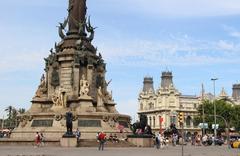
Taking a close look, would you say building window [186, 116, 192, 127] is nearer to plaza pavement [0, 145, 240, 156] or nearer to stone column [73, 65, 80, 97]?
stone column [73, 65, 80, 97]

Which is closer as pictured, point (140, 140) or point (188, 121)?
point (140, 140)

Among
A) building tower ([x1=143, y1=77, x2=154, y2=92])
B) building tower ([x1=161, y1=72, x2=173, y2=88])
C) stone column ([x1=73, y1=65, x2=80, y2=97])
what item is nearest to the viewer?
stone column ([x1=73, y1=65, x2=80, y2=97])

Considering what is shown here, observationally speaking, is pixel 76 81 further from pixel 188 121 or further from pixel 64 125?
pixel 188 121

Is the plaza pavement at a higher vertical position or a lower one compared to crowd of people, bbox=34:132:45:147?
lower

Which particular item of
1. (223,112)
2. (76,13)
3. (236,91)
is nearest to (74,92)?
(76,13)

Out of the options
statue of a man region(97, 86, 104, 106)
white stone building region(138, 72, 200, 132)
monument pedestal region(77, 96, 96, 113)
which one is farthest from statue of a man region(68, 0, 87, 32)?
white stone building region(138, 72, 200, 132)

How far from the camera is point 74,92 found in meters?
49.0

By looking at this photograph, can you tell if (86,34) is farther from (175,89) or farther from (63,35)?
(175,89)

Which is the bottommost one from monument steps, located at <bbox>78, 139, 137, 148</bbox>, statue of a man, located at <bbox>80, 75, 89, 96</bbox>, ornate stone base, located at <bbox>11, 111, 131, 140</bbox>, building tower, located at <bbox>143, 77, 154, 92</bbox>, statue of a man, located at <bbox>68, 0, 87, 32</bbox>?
monument steps, located at <bbox>78, 139, 137, 148</bbox>

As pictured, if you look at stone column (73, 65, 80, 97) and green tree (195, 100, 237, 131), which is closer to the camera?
stone column (73, 65, 80, 97)

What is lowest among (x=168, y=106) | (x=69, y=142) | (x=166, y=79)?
(x=69, y=142)

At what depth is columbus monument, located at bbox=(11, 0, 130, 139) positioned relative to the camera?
4562cm

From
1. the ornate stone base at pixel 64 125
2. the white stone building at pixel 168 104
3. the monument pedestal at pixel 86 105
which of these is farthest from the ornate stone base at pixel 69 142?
the white stone building at pixel 168 104

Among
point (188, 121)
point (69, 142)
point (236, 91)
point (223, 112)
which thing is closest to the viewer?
point (69, 142)
